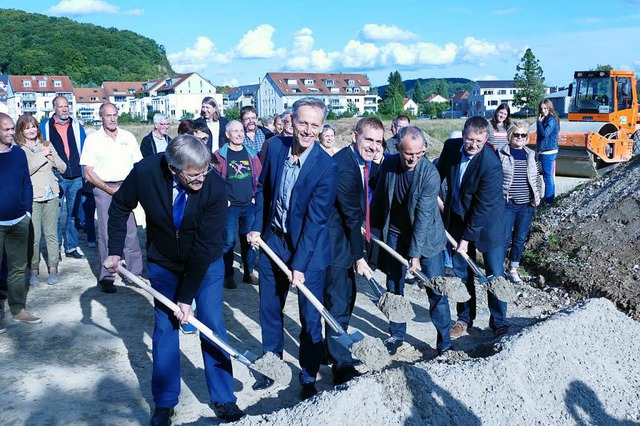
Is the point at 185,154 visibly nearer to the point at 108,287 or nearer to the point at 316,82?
the point at 108,287

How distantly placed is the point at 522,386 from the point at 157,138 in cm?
500

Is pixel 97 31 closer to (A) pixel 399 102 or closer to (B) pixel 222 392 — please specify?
(A) pixel 399 102

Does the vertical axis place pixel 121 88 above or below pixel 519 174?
above

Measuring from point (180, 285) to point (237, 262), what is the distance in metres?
4.40

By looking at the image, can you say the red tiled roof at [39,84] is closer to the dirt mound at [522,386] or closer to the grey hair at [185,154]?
the grey hair at [185,154]

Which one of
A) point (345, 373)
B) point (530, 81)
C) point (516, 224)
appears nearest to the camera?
point (345, 373)

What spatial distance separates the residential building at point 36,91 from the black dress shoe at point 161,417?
321 feet

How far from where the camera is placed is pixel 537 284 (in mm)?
7363

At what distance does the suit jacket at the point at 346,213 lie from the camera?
4.36m

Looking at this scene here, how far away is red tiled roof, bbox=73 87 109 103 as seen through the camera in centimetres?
9731

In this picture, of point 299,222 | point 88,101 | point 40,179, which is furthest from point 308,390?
point 88,101

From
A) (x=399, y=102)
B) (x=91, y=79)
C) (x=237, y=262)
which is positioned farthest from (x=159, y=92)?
(x=237, y=262)

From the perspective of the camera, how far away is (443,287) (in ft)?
15.5

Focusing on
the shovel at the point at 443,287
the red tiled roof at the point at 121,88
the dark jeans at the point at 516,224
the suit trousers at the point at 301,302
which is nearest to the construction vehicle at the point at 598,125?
the dark jeans at the point at 516,224
